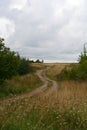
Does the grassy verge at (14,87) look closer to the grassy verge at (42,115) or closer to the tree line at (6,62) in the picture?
the tree line at (6,62)

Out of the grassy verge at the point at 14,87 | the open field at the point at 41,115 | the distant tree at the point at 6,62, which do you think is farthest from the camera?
the distant tree at the point at 6,62

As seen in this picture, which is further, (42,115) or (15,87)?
(15,87)

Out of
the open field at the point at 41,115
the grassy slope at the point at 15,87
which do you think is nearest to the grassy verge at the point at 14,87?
the grassy slope at the point at 15,87

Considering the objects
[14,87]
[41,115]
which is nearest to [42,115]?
[41,115]

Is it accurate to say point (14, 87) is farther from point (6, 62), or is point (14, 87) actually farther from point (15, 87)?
point (6, 62)

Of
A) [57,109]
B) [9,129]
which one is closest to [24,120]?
[9,129]

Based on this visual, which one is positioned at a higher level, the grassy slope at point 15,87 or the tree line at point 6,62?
the tree line at point 6,62

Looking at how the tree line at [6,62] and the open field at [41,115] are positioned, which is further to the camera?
the tree line at [6,62]

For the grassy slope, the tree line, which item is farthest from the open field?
the tree line

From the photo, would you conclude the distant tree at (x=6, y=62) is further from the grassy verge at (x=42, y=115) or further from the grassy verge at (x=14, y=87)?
the grassy verge at (x=42, y=115)

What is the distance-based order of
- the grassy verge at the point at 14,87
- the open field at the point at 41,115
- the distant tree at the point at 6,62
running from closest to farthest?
1. the open field at the point at 41,115
2. the grassy verge at the point at 14,87
3. the distant tree at the point at 6,62

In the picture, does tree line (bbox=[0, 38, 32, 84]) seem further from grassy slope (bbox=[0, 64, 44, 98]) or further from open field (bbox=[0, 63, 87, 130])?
open field (bbox=[0, 63, 87, 130])

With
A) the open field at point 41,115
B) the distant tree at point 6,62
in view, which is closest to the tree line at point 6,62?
the distant tree at point 6,62

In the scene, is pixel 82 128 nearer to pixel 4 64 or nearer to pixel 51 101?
pixel 51 101
